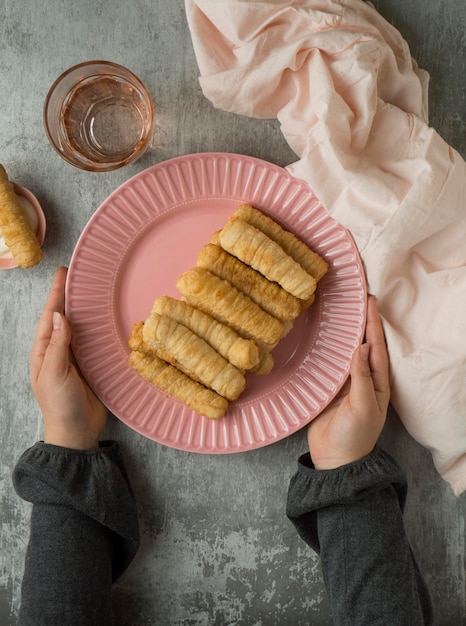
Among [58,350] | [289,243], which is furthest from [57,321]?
[289,243]

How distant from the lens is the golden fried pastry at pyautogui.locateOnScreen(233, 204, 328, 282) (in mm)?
2104

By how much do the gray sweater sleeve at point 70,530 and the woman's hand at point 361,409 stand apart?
0.89 m

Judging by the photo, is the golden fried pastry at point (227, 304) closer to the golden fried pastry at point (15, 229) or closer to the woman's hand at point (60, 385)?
the woman's hand at point (60, 385)

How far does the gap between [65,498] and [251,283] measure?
3.74 ft

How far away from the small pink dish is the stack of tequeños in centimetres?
60

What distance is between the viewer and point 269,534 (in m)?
2.33

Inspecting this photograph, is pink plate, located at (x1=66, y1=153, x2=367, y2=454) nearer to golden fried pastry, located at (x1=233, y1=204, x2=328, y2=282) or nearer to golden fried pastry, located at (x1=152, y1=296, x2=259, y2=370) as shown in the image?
golden fried pastry, located at (x1=233, y1=204, x2=328, y2=282)

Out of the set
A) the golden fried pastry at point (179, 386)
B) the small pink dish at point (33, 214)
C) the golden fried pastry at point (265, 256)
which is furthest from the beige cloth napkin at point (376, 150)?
the small pink dish at point (33, 214)

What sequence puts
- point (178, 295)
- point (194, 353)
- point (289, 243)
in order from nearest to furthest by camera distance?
point (194, 353) → point (289, 243) → point (178, 295)

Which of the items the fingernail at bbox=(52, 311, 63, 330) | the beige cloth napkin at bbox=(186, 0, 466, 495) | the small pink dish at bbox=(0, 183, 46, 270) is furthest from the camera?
the small pink dish at bbox=(0, 183, 46, 270)

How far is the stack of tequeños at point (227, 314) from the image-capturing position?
2.02 metres

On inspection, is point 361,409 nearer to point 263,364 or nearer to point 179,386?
point 263,364

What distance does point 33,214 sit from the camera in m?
2.25

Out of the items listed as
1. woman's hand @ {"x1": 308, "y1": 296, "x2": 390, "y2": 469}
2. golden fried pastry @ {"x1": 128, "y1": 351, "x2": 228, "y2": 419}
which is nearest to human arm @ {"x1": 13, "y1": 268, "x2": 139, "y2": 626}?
golden fried pastry @ {"x1": 128, "y1": 351, "x2": 228, "y2": 419}
